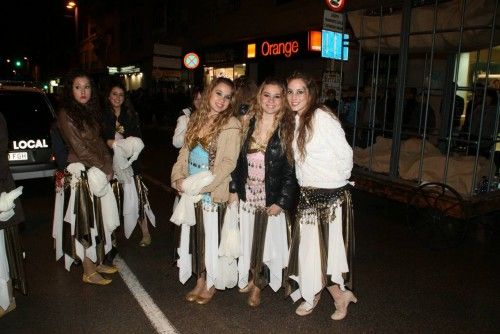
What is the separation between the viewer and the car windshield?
7.21 metres

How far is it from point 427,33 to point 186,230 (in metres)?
4.63

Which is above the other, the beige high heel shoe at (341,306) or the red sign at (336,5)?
the red sign at (336,5)

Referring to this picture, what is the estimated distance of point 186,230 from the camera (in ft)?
13.0

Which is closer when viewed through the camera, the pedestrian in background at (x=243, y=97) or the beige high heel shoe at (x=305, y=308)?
the beige high heel shoe at (x=305, y=308)

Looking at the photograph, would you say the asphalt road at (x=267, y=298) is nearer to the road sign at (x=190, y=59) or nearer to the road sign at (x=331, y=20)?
the road sign at (x=331, y=20)

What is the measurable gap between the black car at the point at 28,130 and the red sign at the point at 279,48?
9836 millimetres

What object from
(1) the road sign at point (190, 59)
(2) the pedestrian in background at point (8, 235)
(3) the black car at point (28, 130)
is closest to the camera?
(2) the pedestrian in background at point (8, 235)

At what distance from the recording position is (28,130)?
7.23 metres

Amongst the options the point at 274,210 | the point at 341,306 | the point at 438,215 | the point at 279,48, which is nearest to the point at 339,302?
the point at 341,306

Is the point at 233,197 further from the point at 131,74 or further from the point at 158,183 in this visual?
the point at 131,74

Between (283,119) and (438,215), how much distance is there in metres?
3.17

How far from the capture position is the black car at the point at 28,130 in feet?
23.4

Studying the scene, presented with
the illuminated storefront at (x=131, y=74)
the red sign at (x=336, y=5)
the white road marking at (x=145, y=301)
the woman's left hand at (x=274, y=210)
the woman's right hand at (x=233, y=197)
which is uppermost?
the red sign at (x=336, y=5)

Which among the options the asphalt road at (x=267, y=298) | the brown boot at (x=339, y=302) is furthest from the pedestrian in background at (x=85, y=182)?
the brown boot at (x=339, y=302)
